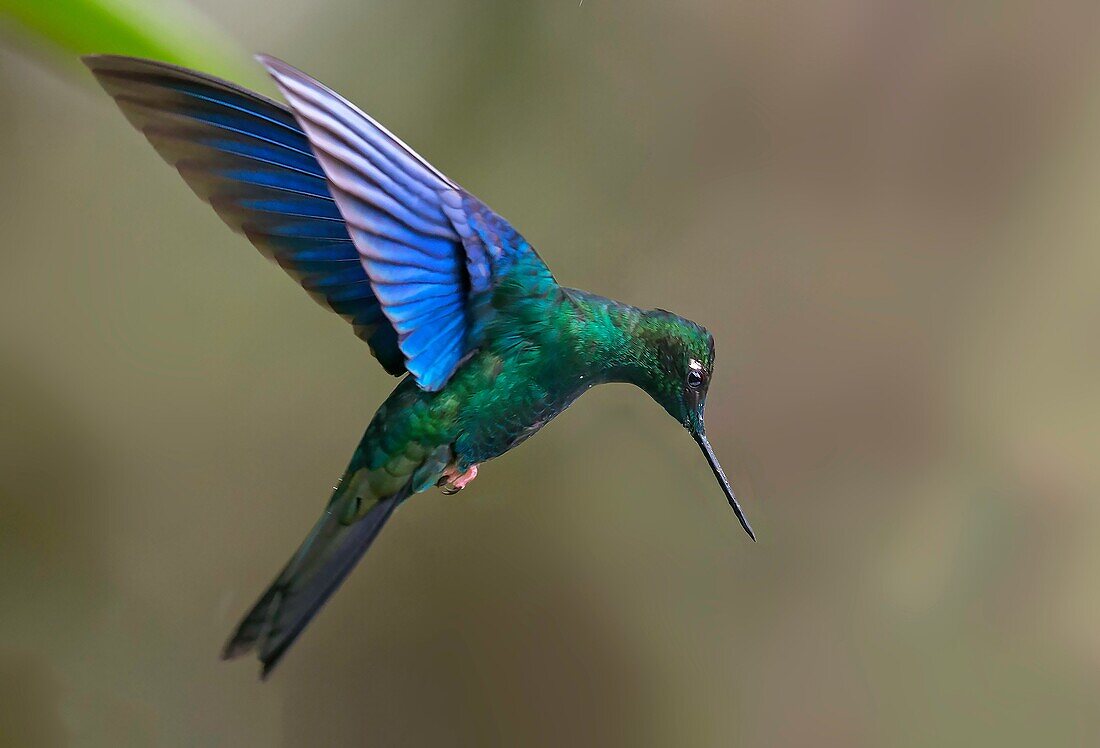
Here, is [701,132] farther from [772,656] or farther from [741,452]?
[772,656]

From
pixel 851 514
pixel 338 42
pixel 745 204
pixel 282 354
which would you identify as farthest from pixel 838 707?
pixel 338 42

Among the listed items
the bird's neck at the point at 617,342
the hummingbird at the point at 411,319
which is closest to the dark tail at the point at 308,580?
the hummingbird at the point at 411,319

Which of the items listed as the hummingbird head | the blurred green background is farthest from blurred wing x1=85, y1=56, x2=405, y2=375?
the blurred green background

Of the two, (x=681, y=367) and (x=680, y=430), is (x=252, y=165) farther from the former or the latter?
(x=680, y=430)

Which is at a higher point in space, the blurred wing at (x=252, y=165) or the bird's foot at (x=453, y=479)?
the blurred wing at (x=252, y=165)

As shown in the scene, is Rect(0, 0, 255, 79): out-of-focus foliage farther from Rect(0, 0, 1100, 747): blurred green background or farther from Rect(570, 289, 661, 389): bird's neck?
Rect(0, 0, 1100, 747): blurred green background

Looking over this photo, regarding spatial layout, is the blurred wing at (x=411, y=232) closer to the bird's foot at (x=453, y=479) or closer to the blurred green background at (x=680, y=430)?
the bird's foot at (x=453, y=479)

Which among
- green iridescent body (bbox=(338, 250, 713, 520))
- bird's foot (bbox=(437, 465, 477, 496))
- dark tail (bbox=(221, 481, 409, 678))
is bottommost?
dark tail (bbox=(221, 481, 409, 678))

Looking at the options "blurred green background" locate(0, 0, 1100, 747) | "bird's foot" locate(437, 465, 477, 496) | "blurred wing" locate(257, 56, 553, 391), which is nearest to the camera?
"blurred wing" locate(257, 56, 553, 391)
